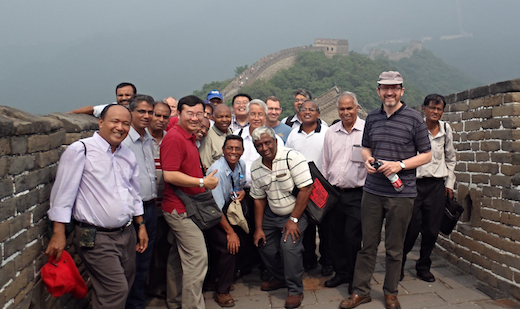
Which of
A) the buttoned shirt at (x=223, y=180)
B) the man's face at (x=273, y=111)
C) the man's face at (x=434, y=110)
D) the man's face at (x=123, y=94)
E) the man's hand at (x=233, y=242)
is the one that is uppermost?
the man's face at (x=123, y=94)

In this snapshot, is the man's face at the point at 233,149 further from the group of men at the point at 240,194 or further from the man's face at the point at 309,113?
the man's face at the point at 309,113

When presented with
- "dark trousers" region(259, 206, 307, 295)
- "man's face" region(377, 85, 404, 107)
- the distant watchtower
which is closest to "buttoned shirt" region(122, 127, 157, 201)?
"dark trousers" region(259, 206, 307, 295)

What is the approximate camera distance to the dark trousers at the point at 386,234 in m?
3.43

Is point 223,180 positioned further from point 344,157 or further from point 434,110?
point 434,110

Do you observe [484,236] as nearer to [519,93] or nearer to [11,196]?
[519,93]

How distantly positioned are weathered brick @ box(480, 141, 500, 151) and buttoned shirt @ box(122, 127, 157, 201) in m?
3.53

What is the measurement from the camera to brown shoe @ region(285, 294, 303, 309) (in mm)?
3691

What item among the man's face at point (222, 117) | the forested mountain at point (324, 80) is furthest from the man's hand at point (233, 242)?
the forested mountain at point (324, 80)

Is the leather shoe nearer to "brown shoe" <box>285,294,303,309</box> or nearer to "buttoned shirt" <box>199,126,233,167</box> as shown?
"brown shoe" <box>285,294,303,309</box>

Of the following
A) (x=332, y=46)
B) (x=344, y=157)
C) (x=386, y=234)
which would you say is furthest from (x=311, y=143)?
(x=332, y=46)

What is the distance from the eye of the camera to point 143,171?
11.3ft

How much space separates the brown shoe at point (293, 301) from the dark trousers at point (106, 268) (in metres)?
1.53

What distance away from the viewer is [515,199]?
3.91 metres

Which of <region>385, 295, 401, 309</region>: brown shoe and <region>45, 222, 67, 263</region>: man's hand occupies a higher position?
<region>45, 222, 67, 263</region>: man's hand
